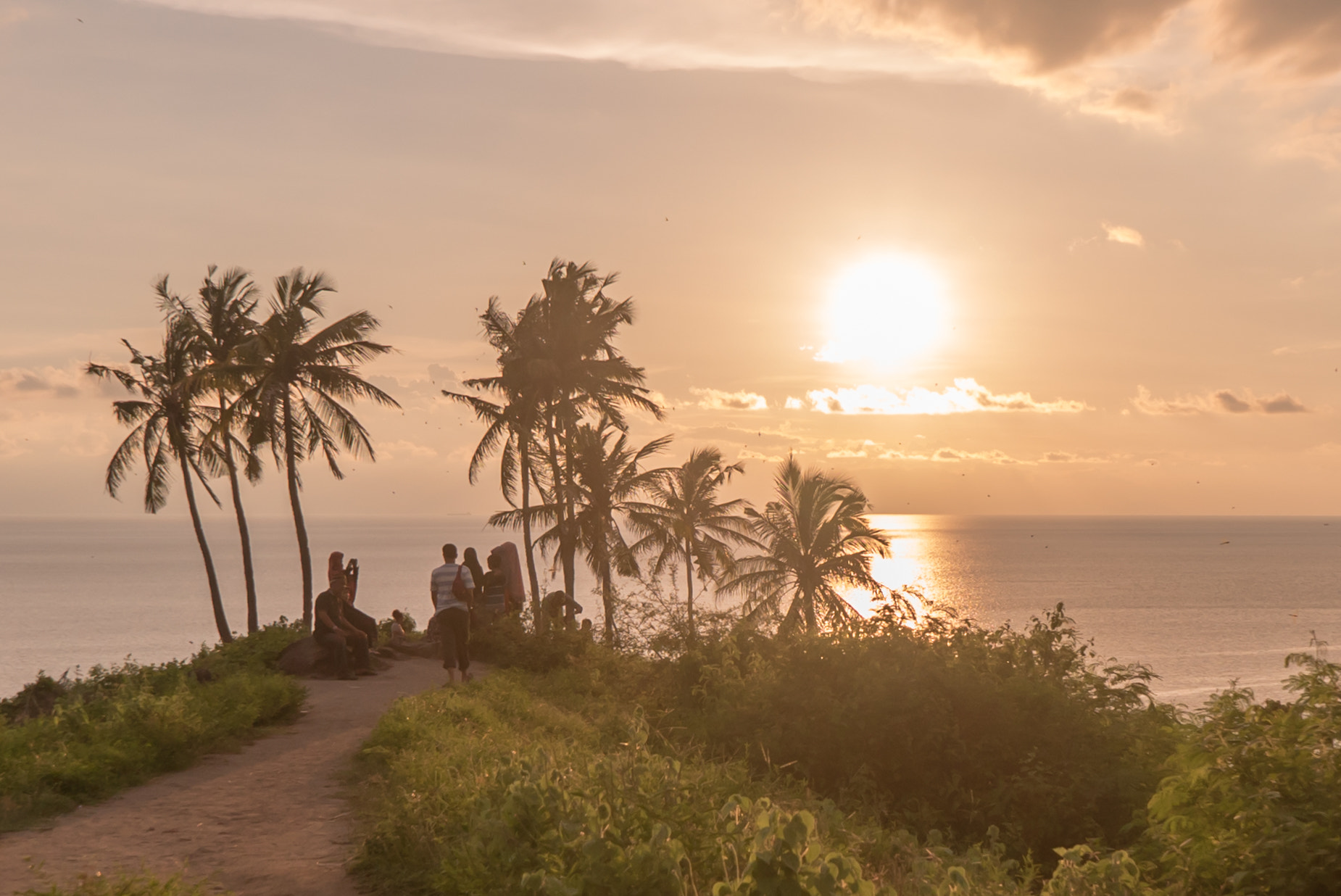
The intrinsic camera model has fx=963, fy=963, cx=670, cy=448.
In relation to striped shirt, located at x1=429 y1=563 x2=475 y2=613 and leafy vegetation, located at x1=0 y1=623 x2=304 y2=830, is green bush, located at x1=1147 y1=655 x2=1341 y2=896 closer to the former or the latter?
leafy vegetation, located at x1=0 y1=623 x2=304 y2=830

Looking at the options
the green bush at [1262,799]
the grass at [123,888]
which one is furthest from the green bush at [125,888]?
the green bush at [1262,799]

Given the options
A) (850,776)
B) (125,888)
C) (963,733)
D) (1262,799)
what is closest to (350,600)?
(850,776)

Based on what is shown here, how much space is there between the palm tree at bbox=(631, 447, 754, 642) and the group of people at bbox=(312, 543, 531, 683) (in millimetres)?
13924

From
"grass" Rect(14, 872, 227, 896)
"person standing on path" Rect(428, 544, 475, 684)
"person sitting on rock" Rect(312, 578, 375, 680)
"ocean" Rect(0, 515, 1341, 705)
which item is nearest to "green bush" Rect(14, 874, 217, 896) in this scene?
"grass" Rect(14, 872, 227, 896)

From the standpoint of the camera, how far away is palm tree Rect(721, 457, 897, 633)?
36.8 metres

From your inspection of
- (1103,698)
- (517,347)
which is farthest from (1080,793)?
(517,347)

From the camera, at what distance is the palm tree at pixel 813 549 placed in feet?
121

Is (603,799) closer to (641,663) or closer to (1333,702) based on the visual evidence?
(1333,702)

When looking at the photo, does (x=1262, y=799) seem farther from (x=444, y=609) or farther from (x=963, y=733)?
(x=444, y=609)

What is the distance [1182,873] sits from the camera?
7.32 meters

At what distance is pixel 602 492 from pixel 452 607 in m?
21.8

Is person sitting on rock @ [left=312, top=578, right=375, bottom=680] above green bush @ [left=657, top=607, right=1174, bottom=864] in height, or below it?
above

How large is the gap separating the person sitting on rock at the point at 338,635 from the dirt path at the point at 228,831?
5744 millimetres

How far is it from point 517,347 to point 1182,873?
27752 millimetres
